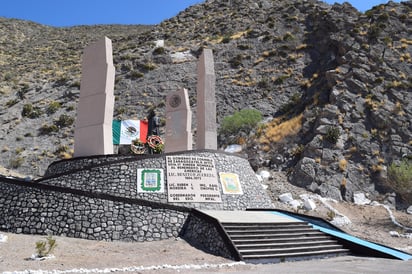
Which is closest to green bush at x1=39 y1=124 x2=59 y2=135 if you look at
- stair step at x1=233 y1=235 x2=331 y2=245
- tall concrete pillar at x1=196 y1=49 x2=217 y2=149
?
tall concrete pillar at x1=196 y1=49 x2=217 y2=149

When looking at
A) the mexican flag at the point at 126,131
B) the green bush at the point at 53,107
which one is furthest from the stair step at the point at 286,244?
the green bush at the point at 53,107

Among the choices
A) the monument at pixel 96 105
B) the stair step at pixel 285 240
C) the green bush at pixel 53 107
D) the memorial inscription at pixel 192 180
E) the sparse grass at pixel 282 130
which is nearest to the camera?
the stair step at pixel 285 240

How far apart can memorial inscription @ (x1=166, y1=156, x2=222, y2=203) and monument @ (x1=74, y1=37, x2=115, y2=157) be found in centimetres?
284

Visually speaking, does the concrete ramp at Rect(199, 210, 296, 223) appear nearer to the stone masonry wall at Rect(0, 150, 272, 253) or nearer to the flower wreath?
the stone masonry wall at Rect(0, 150, 272, 253)

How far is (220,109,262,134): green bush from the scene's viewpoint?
31406 millimetres

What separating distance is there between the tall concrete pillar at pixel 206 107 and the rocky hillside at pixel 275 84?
9113 mm

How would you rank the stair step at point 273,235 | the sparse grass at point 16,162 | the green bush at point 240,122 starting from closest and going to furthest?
the stair step at point 273,235
the sparse grass at point 16,162
the green bush at point 240,122

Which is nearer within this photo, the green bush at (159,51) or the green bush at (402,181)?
the green bush at (402,181)

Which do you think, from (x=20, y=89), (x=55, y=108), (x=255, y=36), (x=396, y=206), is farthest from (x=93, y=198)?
(x=255, y=36)

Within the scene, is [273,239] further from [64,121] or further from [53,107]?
[53,107]

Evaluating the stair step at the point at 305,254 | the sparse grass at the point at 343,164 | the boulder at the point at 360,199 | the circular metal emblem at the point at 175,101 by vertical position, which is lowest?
the stair step at the point at 305,254

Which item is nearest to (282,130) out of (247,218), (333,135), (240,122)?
(240,122)

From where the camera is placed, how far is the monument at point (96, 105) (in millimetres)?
15234

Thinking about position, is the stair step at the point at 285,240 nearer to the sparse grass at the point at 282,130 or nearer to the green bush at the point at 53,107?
the sparse grass at the point at 282,130
